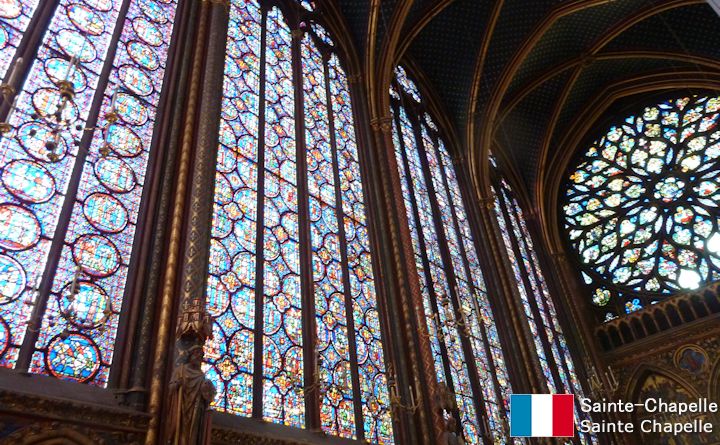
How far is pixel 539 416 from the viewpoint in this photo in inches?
406

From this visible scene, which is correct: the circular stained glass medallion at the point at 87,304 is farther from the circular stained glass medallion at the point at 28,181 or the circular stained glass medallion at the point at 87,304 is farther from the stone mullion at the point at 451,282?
the stone mullion at the point at 451,282

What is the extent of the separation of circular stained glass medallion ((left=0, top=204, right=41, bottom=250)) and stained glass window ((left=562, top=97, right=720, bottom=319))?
14898 mm

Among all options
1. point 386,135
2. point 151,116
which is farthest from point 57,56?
point 386,135

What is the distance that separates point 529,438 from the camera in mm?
10617

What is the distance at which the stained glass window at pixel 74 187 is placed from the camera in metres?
5.26

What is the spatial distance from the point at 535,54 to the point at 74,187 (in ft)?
44.0

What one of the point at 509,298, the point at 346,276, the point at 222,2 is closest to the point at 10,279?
the point at 346,276

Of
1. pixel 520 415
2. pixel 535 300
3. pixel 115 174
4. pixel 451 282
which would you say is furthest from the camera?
pixel 535 300

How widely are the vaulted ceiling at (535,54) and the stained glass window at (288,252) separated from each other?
3170mm

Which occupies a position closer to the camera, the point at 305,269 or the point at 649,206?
the point at 305,269

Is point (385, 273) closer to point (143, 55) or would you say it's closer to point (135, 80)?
point (135, 80)

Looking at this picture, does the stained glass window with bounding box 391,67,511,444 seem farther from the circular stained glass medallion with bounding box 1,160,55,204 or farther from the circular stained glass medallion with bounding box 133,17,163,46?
the circular stained glass medallion with bounding box 133,17,163,46

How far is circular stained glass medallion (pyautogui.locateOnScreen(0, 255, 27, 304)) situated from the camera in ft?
17.2

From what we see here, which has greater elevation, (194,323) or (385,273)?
(385,273)
